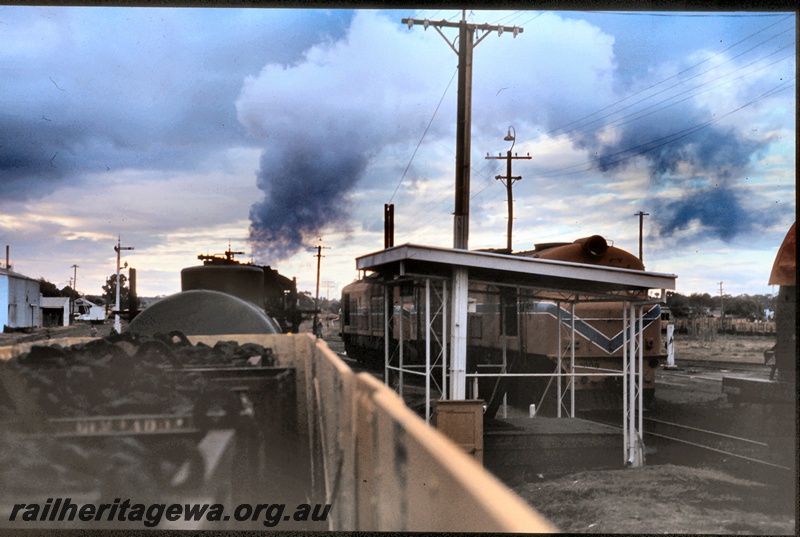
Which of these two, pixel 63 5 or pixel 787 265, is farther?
pixel 787 265

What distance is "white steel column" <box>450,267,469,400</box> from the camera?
10.3 metres

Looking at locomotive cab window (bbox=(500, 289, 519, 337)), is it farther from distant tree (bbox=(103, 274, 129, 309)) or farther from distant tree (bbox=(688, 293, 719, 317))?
distant tree (bbox=(688, 293, 719, 317))

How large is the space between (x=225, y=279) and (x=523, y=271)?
18.4 feet

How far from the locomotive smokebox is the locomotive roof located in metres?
3.00

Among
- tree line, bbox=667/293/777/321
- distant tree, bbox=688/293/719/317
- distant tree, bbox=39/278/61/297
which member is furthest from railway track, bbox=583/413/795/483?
distant tree, bbox=688/293/719/317

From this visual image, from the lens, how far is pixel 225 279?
1307 cm

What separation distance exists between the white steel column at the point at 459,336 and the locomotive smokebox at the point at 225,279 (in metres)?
4.41

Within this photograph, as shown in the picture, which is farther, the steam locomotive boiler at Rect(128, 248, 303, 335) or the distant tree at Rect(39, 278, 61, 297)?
the distant tree at Rect(39, 278, 61, 297)

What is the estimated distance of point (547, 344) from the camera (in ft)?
47.9

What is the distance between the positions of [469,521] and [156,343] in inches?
168

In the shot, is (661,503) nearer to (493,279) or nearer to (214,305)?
Result: (493,279)

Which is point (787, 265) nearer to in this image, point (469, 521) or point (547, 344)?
point (547, 344)

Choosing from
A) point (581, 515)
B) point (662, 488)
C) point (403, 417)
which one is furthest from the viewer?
point (662, 488)

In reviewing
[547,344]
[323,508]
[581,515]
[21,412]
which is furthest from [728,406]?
[21,412]
